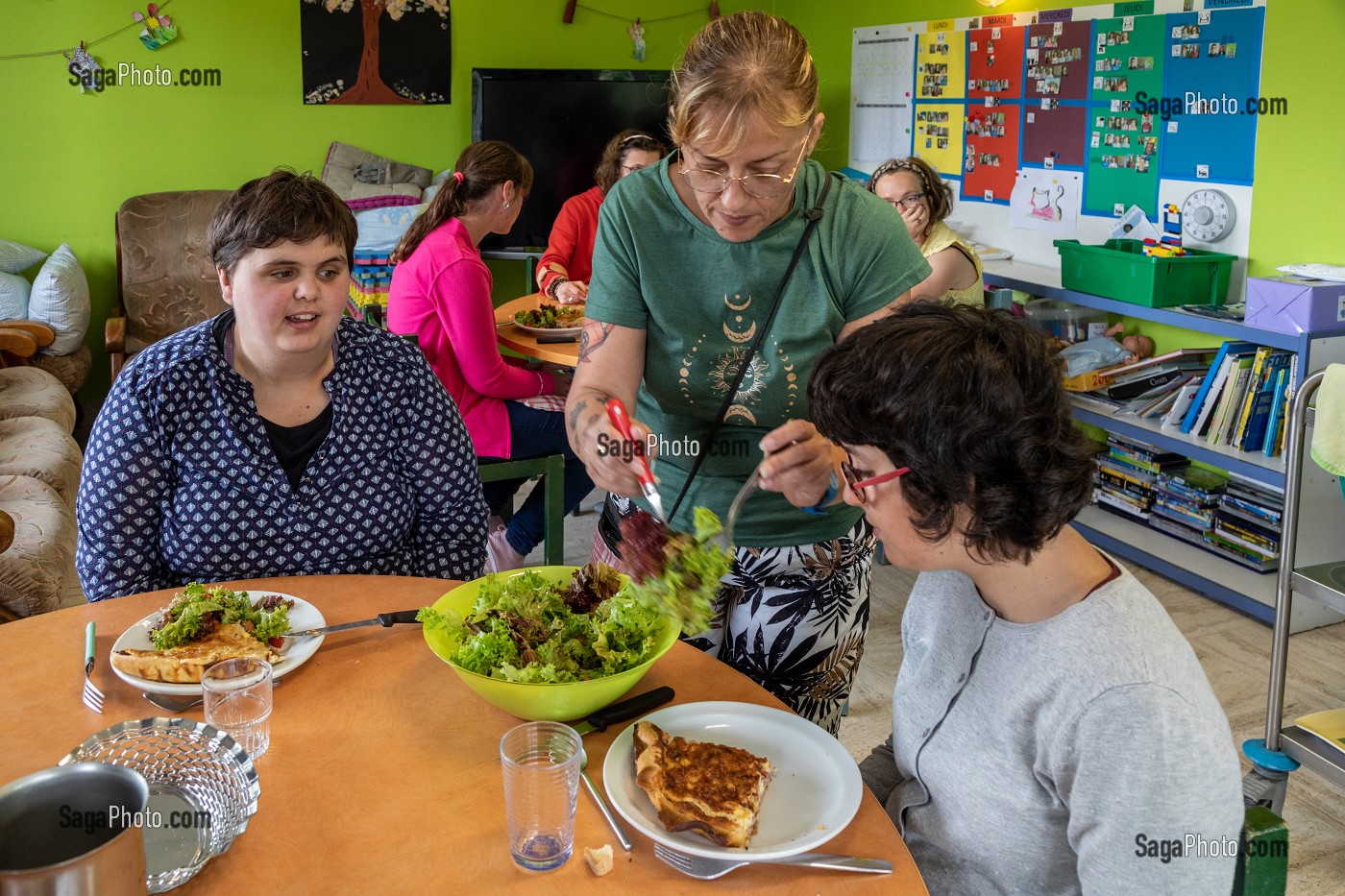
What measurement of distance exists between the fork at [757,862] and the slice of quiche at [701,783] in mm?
28

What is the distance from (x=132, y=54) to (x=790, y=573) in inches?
202

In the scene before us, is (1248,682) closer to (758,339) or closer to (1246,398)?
(1246,398)

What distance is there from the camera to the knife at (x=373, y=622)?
1508 mm

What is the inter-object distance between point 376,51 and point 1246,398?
4.49 metres

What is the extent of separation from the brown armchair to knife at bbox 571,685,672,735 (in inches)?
176

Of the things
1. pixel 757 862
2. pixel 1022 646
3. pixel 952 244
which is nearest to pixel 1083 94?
pixel 952 244

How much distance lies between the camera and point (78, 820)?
0.88 m

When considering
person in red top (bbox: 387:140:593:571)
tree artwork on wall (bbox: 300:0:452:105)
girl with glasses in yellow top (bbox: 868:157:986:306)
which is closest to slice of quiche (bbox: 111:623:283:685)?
person in red top (bbox: 387:140:593:571)

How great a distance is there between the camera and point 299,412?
187cm

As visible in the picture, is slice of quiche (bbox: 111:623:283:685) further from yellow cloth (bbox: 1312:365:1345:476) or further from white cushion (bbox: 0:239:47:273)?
white cushion (bbox: 0:239:47:273)

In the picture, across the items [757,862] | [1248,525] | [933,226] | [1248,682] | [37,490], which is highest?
[933,226]

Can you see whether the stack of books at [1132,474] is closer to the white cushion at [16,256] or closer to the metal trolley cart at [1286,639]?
the metal trolley cart at [1286,639]

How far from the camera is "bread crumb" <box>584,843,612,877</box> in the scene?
1091 millimetres

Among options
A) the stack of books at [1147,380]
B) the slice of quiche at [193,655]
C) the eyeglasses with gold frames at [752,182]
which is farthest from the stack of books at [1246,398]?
the slice of quiche at [193,655]
